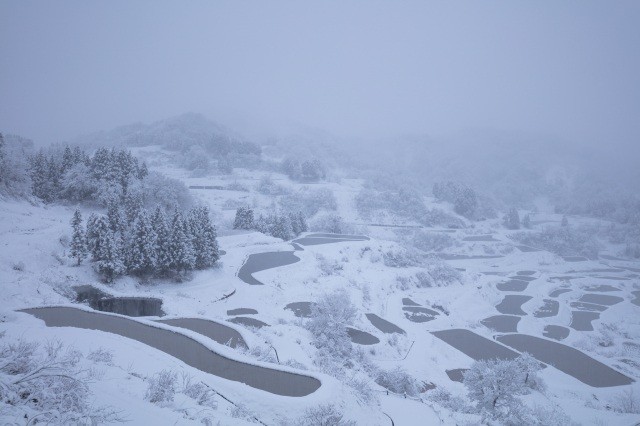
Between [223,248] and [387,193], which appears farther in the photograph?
[387,193]

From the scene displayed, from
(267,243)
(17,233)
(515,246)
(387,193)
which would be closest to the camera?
(17,233)

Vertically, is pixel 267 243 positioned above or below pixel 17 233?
below

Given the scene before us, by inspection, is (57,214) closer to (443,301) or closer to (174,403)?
(174,403)

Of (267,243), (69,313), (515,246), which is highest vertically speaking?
(69,313)

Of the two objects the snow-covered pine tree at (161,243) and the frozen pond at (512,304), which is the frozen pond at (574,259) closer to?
the frozen pond at (512,304)

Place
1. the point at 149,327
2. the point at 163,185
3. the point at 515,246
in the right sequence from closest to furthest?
1. the point at 149,327
2. the point at 163,185
3. the point at 515,246

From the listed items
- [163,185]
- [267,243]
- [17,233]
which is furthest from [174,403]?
[163,185]

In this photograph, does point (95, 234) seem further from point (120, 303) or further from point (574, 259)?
point (574, 259)
